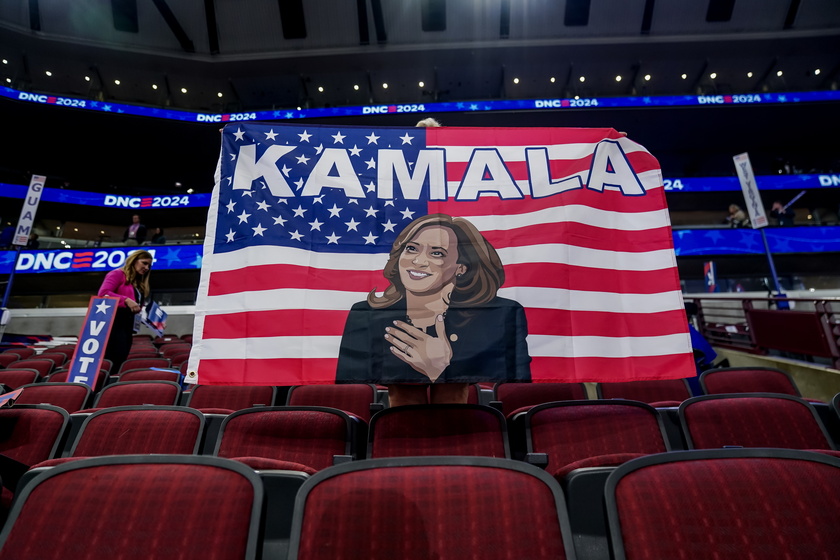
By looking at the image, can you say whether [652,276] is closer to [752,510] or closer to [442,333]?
[442,333]

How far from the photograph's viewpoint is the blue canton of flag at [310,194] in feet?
6.89

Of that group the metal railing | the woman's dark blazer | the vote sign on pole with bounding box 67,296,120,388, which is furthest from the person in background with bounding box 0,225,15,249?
the metal railing

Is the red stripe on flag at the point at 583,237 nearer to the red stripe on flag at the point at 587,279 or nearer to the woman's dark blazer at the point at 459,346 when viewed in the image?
the red stripe on flag at the point at 587,279

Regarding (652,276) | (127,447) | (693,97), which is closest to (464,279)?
(652,276)

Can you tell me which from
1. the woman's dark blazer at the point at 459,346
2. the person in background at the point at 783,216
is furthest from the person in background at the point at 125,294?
the person in background at the point at 783,216

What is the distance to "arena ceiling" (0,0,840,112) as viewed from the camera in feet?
45.5

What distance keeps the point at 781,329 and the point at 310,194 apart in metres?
5.94

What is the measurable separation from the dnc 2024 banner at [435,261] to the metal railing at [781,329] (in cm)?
355

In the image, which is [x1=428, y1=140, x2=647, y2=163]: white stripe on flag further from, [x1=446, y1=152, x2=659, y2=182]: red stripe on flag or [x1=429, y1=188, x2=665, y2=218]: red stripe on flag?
[x1=429, y1=188, x2=665, y2=218]: red stripe on flag

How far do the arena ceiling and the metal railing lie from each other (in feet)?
38.0

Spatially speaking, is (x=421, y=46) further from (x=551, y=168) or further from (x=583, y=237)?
(x=583, y=237)

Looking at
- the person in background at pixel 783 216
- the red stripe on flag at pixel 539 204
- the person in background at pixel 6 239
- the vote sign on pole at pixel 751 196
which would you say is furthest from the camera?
the person in background at pixel 6 239

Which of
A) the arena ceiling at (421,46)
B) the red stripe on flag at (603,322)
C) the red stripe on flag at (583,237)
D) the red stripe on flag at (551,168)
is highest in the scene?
the arena ceiling at (421,46)

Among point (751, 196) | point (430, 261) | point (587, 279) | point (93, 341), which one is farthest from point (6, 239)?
point (751, 196)
